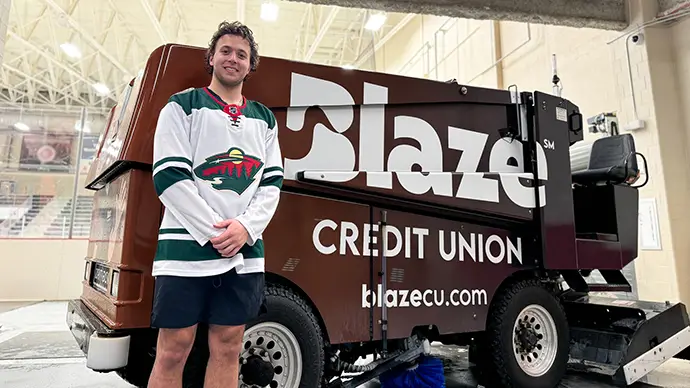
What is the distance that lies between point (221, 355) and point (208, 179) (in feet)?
1.82

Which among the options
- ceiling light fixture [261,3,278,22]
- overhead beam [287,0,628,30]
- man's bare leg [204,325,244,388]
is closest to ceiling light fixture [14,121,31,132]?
ceiling light fixture [261,3,278,22]

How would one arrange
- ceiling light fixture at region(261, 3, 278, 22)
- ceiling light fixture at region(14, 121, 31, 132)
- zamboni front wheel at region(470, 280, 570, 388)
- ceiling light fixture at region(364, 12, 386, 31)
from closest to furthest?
zamboni front wheel at region(470, 280, 570, 388)
ceiling light fixture at region(261, 3, 278, 22)
ceiling light fixture at region(14, 121, 31, 132)
ceiling light fixture at region(364, 12, 386, 31)

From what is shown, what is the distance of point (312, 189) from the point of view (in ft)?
6.61

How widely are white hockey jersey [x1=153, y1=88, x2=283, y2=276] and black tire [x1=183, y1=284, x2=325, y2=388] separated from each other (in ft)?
1.68

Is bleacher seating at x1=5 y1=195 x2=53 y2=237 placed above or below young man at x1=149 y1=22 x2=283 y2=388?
above

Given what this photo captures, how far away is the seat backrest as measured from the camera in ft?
10.6

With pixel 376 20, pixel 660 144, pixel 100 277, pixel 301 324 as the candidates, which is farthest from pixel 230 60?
pixel 376 20

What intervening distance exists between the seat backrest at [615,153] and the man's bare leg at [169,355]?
3.25 meters

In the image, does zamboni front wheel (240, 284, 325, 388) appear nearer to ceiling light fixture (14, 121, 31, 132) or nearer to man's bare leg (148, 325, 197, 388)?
man's bare leg (148, 325, 197, 388)

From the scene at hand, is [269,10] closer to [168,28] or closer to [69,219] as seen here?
[168,28]

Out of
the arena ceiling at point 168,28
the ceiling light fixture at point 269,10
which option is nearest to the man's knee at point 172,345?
the arena ceiling at point 168,28

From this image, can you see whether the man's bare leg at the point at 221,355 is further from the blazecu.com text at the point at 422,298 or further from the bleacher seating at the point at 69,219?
the bleacher seating at the point at 69,219

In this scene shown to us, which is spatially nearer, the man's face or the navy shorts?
the navy shorts

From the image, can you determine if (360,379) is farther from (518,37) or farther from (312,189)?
(518,37)
